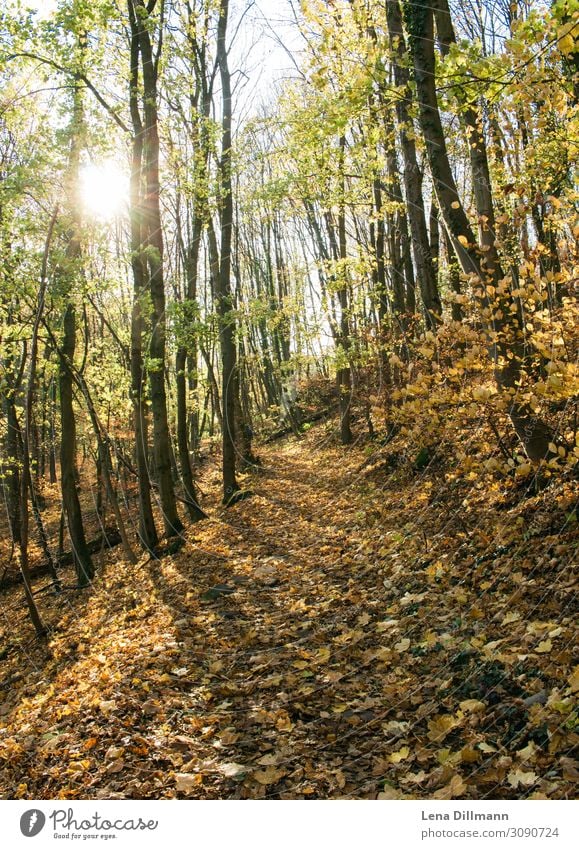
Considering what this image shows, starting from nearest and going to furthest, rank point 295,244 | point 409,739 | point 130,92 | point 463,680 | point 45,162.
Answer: point 409,739
point 463,680
point 45,162
point 130,92
point 295,244

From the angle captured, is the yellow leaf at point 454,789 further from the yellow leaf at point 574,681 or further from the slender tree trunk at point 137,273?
the slender tree trunk at point 137,273

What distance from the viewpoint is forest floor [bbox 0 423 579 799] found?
11.6 ft

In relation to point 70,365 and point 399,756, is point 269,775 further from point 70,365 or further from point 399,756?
point 70,365

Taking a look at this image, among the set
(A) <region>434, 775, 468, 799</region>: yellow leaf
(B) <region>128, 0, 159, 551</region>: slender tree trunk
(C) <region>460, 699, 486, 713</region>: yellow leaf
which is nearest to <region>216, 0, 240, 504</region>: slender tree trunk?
(B) <region>128, 0, 159, 551</region>: slender tree trunk

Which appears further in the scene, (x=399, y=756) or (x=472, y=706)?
(x=472, y=706)

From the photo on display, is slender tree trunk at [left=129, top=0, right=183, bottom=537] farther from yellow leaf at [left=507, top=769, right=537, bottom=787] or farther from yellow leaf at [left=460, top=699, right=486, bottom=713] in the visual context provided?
yellow leaf at [left=507, top=769, right=537, bottom=787]

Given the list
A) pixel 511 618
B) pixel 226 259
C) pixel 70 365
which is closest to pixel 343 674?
pixel 511 618

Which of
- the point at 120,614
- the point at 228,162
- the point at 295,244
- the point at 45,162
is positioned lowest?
the point at 120,614

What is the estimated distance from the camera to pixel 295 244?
34.9m

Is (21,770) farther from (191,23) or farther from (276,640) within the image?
(191,23)

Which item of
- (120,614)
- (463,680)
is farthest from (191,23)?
(463,680)

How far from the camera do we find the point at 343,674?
478 centimetres

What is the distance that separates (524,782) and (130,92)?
451 inches

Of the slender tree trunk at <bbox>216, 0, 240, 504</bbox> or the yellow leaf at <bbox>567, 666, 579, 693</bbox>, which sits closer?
the yellow leaf at <bbox>567, 666, 579, 693</bbox>
